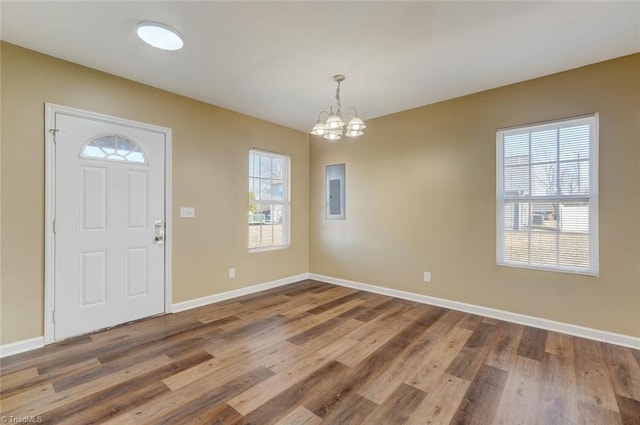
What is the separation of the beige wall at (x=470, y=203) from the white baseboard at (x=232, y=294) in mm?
509

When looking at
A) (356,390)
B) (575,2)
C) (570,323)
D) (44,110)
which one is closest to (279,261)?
(356,390)

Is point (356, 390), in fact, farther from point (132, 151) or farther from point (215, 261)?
point (132, 151)

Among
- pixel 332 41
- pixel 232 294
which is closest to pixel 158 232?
pixel 232 294

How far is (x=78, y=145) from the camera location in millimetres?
2828

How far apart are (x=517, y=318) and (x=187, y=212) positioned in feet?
13.1

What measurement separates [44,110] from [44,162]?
47 centimetres

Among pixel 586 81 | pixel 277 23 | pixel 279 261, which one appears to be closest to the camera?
pixel 277 23

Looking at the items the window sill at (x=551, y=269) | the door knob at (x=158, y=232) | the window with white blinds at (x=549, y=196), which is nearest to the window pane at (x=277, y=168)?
the door knob at (x=158, y=232)

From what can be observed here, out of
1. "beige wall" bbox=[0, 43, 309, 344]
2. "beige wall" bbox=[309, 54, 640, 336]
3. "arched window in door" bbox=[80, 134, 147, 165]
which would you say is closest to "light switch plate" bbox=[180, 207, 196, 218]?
"beige wall" bbox=[0, 43, 309, 344]

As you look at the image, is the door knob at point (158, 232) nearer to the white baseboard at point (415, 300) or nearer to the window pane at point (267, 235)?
the white baseboard at point (415, 300)

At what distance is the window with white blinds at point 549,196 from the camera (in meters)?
2.83

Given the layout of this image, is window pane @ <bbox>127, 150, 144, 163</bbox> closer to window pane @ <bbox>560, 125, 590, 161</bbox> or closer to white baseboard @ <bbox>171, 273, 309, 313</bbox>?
white baseboard @ <bbox>171, 273, 309, 313</bbox>

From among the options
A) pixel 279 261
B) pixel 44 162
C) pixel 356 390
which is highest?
pixel 44 162

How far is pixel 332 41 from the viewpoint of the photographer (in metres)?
2.40
